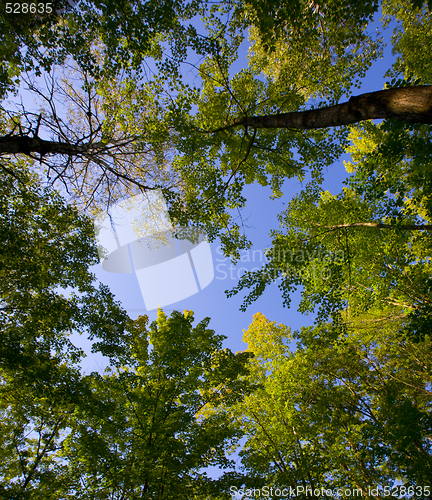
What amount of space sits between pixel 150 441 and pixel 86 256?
473 cm

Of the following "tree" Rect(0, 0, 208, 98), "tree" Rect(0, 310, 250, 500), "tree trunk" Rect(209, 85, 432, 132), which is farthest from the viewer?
"tree" Rect(0, 310, 250, 500)

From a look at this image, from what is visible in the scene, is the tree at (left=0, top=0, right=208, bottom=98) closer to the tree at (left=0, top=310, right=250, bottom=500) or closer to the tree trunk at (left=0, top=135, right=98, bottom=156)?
the tree trunk at (left=0, top=135, right=98, bottom=156)

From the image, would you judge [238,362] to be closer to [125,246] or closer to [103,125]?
[125,246]

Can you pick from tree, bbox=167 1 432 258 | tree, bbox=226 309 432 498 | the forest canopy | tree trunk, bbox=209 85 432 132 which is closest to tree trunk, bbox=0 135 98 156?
the forest canopy

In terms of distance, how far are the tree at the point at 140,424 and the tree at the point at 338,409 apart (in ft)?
5.69

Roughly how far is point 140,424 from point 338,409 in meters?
7.12

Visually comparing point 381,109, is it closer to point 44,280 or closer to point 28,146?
point 28,146

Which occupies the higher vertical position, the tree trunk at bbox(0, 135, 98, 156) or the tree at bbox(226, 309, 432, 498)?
the tree trunk at bbox(0, 135, 98, 156)

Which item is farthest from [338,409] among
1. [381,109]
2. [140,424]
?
[381,109]

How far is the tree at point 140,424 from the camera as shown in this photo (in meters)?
4.71

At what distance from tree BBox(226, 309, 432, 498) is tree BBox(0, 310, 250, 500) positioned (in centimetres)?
174

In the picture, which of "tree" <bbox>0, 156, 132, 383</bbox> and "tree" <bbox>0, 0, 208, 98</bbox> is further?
"tree" <bbox>0, 156, 132, 383</bbox>

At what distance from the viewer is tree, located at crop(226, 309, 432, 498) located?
6254 mm

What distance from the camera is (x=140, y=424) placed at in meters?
5.43
